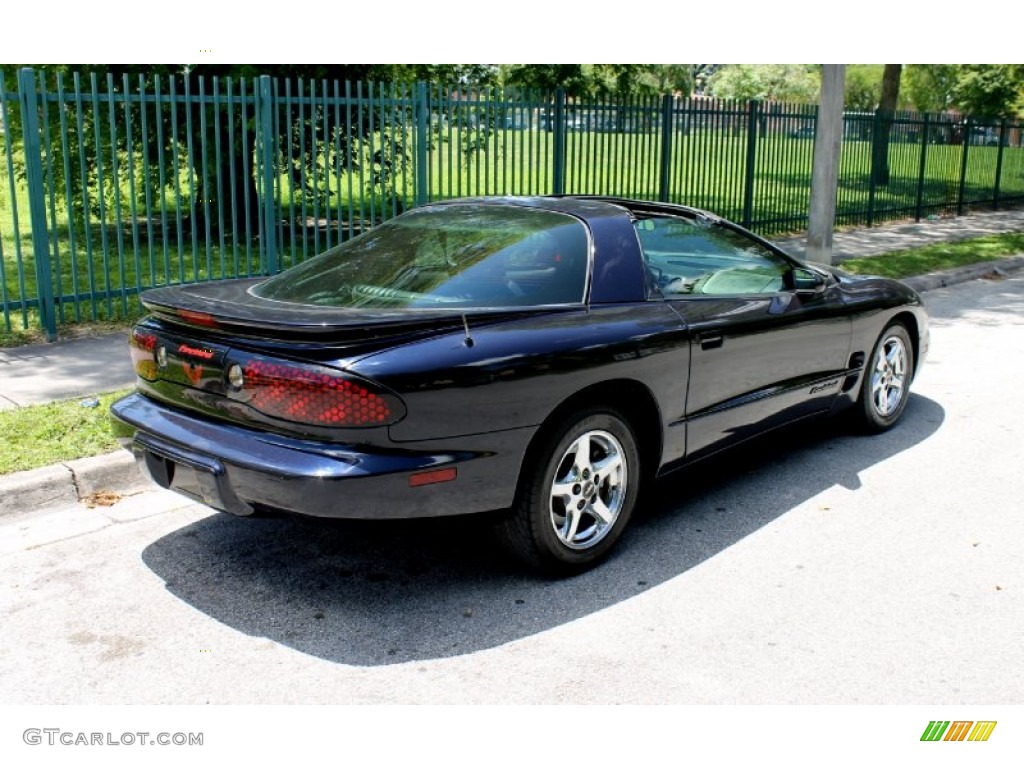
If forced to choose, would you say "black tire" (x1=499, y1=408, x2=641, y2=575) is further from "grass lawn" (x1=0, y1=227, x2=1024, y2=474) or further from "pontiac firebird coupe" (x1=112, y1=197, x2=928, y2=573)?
"grass lawn" (x1=0, y1=227, x2=1024, y2=474)

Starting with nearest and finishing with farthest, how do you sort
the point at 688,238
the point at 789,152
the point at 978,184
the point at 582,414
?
the point at 582,414 → the point at 688,238 → the point at 789,152 → the point at 978,184

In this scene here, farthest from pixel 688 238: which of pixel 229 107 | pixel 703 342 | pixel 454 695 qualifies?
pixel 229 107

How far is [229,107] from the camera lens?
9.13 m

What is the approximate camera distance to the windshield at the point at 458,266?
411 centimetres

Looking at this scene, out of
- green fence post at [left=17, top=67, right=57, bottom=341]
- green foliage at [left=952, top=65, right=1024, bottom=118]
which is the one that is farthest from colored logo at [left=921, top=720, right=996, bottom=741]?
green foliage at [left=952, top=65, right=1024, bottom=118]

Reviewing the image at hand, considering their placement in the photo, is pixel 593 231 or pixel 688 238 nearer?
pixel 593 231

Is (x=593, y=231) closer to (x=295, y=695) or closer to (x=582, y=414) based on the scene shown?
(x=582, y=414)

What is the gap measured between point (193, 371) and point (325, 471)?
0.82 meters

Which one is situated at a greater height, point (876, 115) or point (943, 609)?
point (876, 115)

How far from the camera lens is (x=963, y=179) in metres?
21.0

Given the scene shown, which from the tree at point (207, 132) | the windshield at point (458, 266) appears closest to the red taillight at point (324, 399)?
the windshield at point (458, 266)

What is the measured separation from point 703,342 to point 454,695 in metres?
2.07

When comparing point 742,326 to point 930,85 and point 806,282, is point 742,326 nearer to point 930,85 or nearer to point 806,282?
point 806,282

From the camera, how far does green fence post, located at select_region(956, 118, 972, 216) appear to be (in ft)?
67.2
